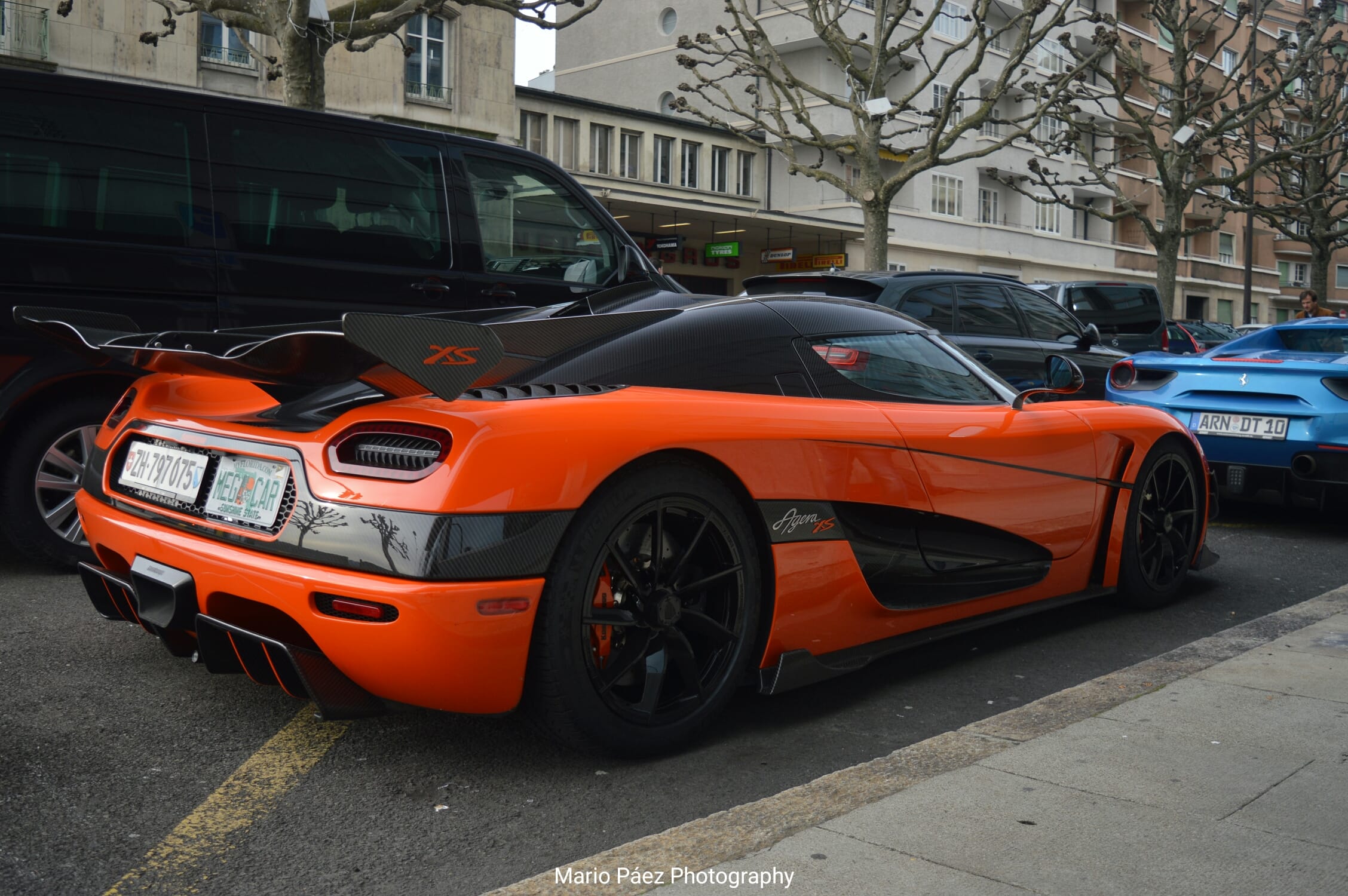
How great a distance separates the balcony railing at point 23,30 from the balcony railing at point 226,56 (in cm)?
263

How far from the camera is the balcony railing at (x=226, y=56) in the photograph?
71.7ft

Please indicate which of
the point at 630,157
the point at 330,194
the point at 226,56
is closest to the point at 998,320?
the point at 330,194

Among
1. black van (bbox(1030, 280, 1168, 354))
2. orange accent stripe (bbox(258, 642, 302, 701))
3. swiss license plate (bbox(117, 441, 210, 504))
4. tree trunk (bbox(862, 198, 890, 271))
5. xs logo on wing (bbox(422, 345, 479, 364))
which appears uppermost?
tree trunk (bbox(862, 198, 890, 271))

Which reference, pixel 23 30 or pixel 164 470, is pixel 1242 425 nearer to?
pixel 164 470

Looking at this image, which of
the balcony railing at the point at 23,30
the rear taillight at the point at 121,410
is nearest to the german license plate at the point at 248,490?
the rear taillight at the point at 121,410

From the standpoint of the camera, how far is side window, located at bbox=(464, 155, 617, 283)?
618 cm

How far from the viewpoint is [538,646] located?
2.88m

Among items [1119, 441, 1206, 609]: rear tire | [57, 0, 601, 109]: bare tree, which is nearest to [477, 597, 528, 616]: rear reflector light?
[1119, 441, 1206, 609]: rear tire

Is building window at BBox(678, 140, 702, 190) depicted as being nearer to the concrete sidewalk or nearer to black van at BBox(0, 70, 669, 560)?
black van at BBox(0, 70, 669, 560)

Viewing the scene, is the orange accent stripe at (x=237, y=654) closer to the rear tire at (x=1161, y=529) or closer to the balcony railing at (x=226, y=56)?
the rear tire at (x=1161, y=529)

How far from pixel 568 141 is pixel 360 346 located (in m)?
30.3

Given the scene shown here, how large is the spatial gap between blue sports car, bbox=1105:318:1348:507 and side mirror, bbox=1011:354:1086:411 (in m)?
1.92

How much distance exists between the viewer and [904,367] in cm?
409

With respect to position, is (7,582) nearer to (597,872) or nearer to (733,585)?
(733,585)
